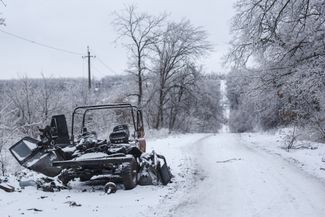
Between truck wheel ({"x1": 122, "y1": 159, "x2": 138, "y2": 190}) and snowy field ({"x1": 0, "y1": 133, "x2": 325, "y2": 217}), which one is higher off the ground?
truck wheel ({"x1": 122, "y1": 159, "x2": 138, "y2": 190})

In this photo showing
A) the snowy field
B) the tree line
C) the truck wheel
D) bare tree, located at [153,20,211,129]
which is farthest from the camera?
bare tree, located at [153,20,211,129]

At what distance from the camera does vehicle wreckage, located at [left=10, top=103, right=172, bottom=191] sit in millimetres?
9398

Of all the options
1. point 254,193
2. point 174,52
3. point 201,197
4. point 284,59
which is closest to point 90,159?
point 201,197

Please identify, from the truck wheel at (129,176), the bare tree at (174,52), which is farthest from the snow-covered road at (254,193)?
the bare tree at (174,52)

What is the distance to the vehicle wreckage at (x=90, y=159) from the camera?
9398 millimetres

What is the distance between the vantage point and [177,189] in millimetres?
9688

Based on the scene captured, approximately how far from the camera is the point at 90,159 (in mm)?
9398

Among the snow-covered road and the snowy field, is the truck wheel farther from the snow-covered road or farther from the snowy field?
the snow-covered road

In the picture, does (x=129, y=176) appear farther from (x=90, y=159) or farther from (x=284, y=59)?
(x=284, y=59)

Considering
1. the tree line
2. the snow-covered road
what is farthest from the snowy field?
the tree line

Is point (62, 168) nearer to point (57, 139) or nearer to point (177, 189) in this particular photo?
point (57, 139)

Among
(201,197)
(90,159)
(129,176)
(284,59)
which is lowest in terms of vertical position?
(201,197)

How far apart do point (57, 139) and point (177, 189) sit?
342 cm

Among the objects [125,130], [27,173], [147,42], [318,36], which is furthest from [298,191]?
[147,42]
